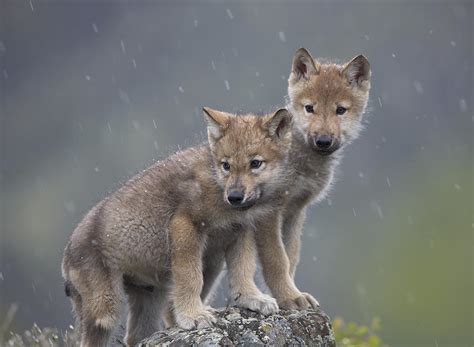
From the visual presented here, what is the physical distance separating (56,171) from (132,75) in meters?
30.0

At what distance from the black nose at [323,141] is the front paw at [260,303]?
1530 millimetres

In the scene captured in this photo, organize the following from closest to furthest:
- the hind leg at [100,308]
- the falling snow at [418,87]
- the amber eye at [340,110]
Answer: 1. the hind leg at [100,308]
2. the amber eye at [340,110]
3. the falling snow at [418,87]

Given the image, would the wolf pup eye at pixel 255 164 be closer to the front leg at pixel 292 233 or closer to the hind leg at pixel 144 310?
the front leg at pixel 292 233

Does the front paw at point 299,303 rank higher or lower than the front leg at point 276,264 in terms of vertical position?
lower

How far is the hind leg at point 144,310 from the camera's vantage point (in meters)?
9.23

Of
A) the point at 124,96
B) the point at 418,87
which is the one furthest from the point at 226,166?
the point at 124,96

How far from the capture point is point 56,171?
295 feet

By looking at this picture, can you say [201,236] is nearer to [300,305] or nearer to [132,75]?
[300,305]

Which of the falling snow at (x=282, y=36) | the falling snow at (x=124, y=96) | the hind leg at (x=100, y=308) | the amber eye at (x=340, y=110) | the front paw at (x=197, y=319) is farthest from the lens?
the falling snow at (x=282, y=36)

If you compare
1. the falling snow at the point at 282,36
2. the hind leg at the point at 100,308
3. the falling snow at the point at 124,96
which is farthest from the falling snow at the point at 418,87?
the hind leg at the point at 100,308

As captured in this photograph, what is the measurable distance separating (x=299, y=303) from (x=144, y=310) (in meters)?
1.44

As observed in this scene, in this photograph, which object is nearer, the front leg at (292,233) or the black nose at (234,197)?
the black nose at (234,197)

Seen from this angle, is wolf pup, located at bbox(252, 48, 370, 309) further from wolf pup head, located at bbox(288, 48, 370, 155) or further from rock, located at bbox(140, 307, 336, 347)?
rock, located at bbox(140, 307, 336, 347)

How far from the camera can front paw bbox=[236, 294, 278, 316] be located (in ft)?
27.6
